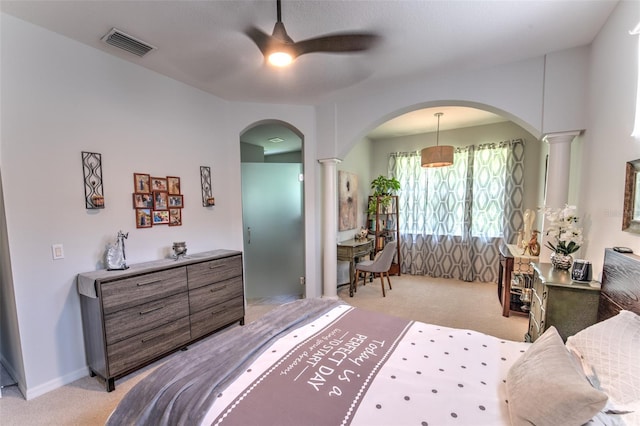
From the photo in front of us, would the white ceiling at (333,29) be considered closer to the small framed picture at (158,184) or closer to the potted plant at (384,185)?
the small framed picture at (158,184)

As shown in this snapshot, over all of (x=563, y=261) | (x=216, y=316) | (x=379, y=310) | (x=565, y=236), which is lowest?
(x=379, y=310)

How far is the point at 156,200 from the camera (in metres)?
2.64

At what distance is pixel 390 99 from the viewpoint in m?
3.14

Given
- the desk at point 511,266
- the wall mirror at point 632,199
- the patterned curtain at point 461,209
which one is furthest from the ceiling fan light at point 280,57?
the patterned curtain at point 461,209

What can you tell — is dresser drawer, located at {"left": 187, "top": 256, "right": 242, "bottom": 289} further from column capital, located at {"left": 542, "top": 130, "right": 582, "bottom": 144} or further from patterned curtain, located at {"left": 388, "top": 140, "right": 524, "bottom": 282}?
patterned curtain, located at {"left": 388, "top": 140, "right": 524, "bottom": 282}

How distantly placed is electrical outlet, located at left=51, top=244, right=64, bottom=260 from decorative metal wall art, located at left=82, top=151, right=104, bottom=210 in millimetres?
355

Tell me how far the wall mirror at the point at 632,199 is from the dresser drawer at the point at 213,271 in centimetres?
313

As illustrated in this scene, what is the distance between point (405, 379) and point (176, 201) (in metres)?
2.64

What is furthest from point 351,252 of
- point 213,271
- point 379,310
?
point 213,271

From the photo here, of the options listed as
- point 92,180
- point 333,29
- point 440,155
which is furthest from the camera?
point 440,155

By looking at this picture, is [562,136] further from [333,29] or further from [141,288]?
[141,288]

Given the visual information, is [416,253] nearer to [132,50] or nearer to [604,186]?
[604,186]

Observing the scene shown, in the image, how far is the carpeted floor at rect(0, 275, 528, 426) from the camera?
5.89ft

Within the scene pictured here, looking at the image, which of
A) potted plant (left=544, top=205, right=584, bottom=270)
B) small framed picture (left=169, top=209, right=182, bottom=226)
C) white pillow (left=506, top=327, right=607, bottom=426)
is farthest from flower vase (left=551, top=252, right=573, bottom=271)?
small framed picture (left=169, top=209, right=182, bottom=226)
